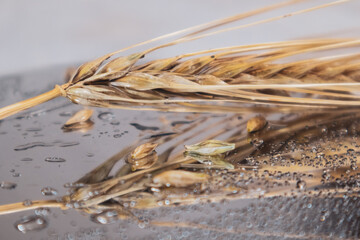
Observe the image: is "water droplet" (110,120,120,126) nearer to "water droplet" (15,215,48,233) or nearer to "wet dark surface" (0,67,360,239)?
"wet dark surface" (0,67,360,239)

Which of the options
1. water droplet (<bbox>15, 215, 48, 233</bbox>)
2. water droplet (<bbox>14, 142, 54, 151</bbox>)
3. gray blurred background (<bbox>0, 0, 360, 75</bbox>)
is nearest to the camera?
water droplet (<bbox>15, 215, 48, 233</bbox>)

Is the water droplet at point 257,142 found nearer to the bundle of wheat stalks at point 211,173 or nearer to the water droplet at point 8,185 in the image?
the bundle of wheat stalks at point 211,173

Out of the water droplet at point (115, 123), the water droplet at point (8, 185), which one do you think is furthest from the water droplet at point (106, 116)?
the water droplet at point (8, 185)

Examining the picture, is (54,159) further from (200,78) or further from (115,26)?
(115,26)

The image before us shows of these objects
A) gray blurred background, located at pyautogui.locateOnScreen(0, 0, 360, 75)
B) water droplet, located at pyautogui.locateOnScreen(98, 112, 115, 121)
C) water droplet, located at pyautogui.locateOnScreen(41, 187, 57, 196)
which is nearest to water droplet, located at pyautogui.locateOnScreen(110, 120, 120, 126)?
water droplet, located at pyautogui.locateOnScreen(98, 112, 115, 121)

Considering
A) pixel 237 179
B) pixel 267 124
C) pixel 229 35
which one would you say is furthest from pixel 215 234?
pixel 229 35

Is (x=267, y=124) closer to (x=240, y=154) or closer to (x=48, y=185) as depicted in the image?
(x=240, y=154)

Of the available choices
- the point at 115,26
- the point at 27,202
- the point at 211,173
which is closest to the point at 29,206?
the point at 27,202
